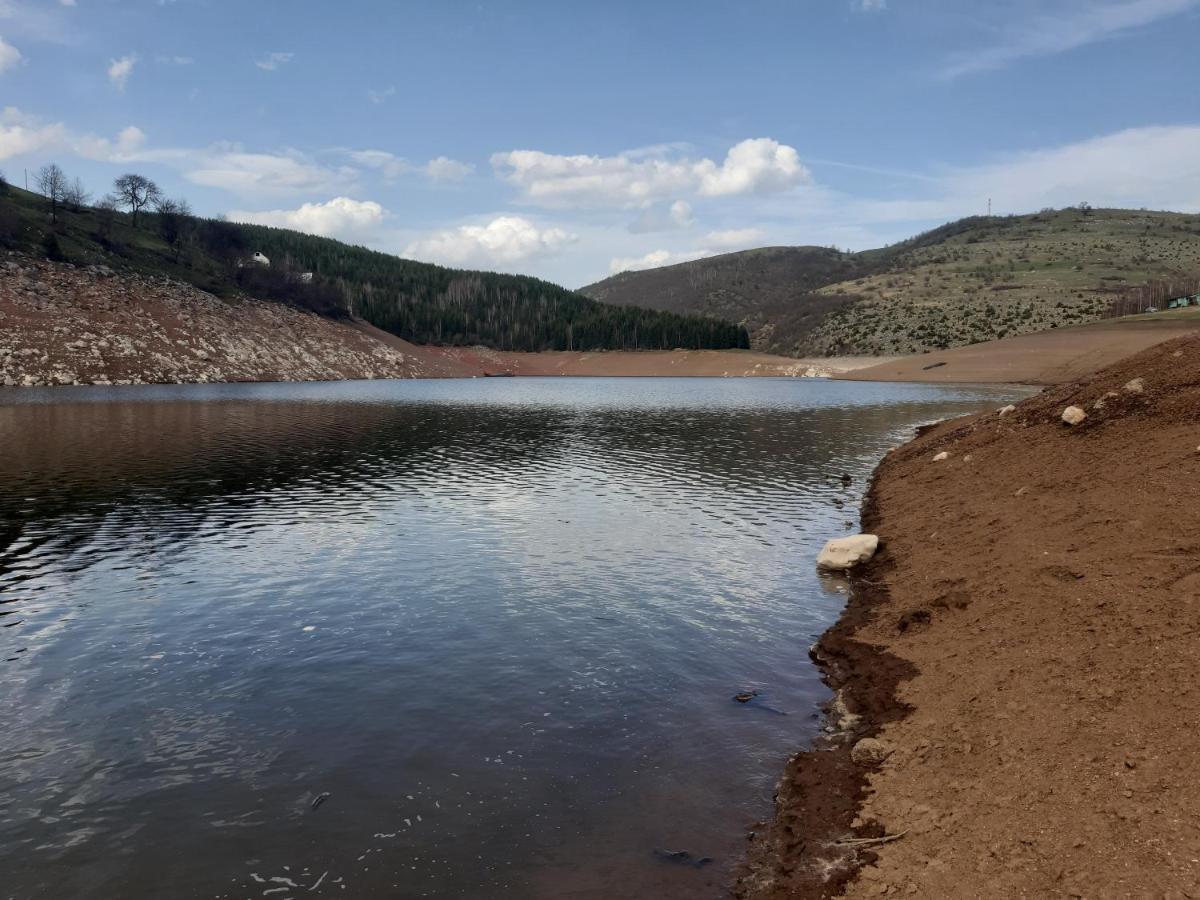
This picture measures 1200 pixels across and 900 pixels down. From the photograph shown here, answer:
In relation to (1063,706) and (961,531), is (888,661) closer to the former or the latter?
(1063,706)

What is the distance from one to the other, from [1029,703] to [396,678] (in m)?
12.5

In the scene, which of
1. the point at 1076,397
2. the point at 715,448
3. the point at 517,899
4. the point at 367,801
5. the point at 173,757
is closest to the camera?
the point at 517,899

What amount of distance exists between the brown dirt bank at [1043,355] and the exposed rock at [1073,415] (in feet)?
274

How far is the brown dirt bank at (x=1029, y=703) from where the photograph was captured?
28.6 feet

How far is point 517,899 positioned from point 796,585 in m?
15.6

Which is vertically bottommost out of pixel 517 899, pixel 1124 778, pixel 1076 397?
pixel 517 899

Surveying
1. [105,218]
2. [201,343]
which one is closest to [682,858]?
[201,343]

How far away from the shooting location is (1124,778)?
9445 mm

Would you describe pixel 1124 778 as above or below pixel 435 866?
above

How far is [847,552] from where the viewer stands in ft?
80.0

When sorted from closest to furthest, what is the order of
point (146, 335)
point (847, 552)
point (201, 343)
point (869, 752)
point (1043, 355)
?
point (869, 752), point (847, 552), point (146, 335), point (1043, 355), point (201, 343)

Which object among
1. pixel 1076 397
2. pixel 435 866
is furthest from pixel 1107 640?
pixel 1076 397

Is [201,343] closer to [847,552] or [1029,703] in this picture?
[847,552]

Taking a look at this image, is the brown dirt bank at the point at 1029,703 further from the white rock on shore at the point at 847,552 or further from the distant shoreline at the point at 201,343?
the distant shoreline at the point at 201,343
